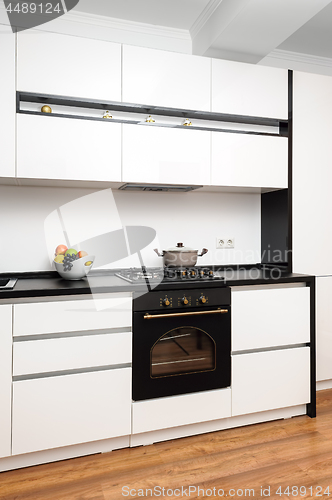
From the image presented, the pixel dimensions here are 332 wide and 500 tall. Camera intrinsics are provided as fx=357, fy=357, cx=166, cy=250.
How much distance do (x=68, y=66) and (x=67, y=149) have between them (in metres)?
0.51

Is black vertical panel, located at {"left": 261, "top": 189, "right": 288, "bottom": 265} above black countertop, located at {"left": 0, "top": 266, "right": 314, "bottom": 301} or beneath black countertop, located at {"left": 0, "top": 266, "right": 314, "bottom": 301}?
above

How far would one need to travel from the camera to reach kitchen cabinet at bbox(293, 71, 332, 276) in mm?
2648

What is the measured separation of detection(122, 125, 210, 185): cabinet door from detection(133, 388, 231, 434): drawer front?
135 centimetres

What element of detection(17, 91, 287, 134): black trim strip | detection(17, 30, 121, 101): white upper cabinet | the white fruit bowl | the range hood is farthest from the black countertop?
detection(17, 30, 121, 101): white upper cabinet

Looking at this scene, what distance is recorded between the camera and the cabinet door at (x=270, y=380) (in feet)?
7.30

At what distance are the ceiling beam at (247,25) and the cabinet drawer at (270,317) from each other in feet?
5.63

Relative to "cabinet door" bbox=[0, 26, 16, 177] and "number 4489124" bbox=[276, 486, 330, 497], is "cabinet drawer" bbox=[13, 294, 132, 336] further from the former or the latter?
"number 4489124" bbox=[276, 486, 330, 497]

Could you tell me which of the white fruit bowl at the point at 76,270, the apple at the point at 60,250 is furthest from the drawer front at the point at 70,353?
the apple at the point at 60,250

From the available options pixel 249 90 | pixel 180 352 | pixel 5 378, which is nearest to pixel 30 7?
pixel 249 90

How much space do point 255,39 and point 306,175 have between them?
1017 millimetres

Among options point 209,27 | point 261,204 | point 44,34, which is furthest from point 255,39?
point 44,34

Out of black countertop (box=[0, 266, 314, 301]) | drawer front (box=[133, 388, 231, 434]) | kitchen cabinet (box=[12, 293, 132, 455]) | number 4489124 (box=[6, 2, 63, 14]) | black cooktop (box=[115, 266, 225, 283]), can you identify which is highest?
number 4489124 (box=[6, 2, 63, 14])

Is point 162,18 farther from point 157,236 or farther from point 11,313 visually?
point 11,313

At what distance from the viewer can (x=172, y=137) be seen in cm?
235
